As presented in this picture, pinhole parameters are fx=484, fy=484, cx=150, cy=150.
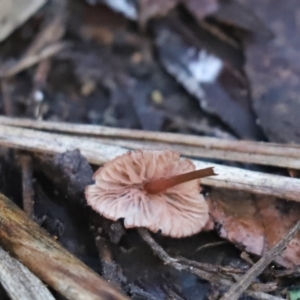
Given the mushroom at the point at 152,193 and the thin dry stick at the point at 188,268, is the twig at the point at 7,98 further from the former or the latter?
the thin dry stick at the point at 188,268

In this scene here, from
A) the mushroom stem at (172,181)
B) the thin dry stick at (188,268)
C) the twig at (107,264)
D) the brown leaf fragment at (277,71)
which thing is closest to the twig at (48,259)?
the twig at (107,264)

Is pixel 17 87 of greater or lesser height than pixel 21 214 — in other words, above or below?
above

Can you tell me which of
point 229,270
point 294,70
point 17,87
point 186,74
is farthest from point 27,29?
point 229,270

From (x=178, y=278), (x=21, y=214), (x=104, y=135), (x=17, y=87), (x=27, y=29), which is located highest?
(x=27, y=29)

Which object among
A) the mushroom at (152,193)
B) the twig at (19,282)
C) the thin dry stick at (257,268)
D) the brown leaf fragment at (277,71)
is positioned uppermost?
the brown leaf fragment at (277,71)

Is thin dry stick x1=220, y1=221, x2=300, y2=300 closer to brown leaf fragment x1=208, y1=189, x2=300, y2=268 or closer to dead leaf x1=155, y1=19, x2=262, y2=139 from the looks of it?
brown leaf fragment x1=208, y1=189, x2=300, y2=268

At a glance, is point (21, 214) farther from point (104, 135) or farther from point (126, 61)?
point (126, 61)
